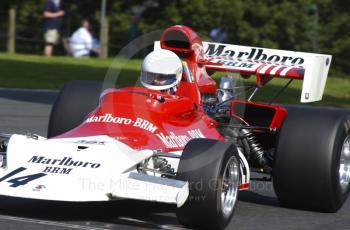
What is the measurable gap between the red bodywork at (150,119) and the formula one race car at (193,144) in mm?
11

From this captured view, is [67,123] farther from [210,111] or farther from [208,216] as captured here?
[208,216]

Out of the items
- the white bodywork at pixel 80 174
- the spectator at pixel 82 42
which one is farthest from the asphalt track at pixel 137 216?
the spectator at pixel 82 42

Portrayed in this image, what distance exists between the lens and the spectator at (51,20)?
25188 mm

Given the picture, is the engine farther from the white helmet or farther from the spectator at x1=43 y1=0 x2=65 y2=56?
the spectator at x1=43 y1=0 x2=65 y2=56

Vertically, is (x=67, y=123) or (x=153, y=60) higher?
(x=153, y=60)

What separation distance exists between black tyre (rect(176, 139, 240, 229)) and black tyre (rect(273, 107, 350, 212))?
1.00 m

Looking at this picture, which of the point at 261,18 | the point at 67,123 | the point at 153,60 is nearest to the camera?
the point at 153,60

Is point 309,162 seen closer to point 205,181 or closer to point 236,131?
point 236,131

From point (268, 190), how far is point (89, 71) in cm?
1262

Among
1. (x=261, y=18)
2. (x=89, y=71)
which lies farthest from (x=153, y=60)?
(x=261, y=18)

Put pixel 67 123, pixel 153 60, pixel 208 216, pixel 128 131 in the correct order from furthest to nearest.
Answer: pixel 67 123 < pixel 153 60 < pixel 128 131 < pixel 208 216

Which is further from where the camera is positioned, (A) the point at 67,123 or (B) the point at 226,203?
(A) the point at 67,123

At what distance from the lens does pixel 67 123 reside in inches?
356

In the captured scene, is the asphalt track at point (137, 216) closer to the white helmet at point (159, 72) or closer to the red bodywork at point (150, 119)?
the red bodywork at point (150, 119)
